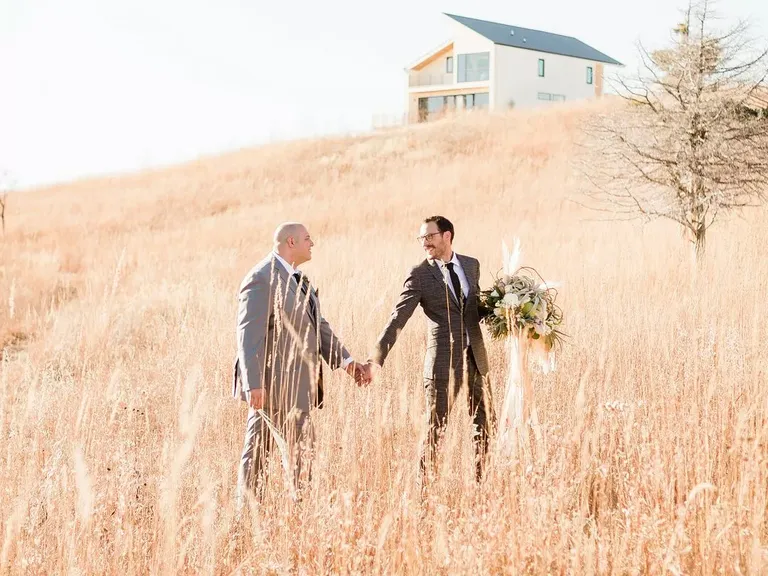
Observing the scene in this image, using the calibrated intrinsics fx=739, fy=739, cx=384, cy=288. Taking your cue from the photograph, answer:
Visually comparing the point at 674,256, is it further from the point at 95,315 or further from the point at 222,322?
the point at 95,315

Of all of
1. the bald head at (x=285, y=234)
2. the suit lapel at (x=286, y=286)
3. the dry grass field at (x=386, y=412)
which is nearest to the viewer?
the dry grass field at (x=386, y=412)

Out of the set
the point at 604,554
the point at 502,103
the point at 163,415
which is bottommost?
the point at 163,415

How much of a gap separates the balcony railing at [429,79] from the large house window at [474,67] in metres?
1.12

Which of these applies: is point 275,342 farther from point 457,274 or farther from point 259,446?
point 457,274

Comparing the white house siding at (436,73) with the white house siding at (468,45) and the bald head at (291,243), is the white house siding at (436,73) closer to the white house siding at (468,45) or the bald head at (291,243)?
the white house siding at (468,45)

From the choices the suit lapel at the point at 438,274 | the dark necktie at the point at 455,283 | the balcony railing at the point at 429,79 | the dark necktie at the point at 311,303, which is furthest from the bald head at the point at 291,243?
the balcony railing at the point at 429,79

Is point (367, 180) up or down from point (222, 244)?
up

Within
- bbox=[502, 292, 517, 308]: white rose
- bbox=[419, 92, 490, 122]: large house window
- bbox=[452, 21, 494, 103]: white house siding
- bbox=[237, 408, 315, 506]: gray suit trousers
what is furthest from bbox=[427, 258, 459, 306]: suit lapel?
bbox=[452, 21, 494, 103]: white house siding

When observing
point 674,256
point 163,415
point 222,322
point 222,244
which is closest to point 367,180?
point 222,244

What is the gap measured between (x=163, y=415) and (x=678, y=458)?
4075 mm

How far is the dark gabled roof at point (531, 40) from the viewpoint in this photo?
40.2 metres

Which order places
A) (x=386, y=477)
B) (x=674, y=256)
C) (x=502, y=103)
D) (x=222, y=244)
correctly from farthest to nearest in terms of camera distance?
(x=502, y=103), (x=222, y=244), (x=674, y=256), (x=386, y=477)

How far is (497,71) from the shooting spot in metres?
39.5

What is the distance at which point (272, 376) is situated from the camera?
406 centimetres
